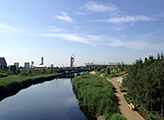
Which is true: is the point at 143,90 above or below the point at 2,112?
above

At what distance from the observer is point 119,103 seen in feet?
105

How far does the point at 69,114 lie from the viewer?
31391 millimetres

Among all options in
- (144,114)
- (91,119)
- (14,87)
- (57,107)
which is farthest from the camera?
(14,87)

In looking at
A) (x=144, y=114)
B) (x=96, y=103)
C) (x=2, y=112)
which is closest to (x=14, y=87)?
(x=2, y=112)

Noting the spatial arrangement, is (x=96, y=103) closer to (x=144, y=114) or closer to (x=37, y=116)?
(x=144, y=114)

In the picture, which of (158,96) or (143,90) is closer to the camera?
(158,96)

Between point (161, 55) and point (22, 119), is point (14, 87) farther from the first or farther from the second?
point (161, 55)

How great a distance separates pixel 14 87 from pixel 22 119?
3345 centimetres

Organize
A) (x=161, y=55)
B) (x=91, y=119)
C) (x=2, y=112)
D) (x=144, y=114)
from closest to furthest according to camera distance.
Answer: (x=144, y=114) → (x=91, y=119) → (x=2, y=112) → (x=161, y=55)

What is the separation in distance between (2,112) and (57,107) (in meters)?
13.1

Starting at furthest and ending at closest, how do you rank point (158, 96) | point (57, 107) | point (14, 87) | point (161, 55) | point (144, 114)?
point (14, 87)
point (161, 55)
point (57, 107)
point (144, 114)
point (158, 96)

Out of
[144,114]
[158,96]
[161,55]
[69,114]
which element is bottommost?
[69,114]

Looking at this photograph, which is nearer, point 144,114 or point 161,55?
point 144,114

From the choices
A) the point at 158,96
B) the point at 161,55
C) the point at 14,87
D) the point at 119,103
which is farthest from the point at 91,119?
the point at 14,87
